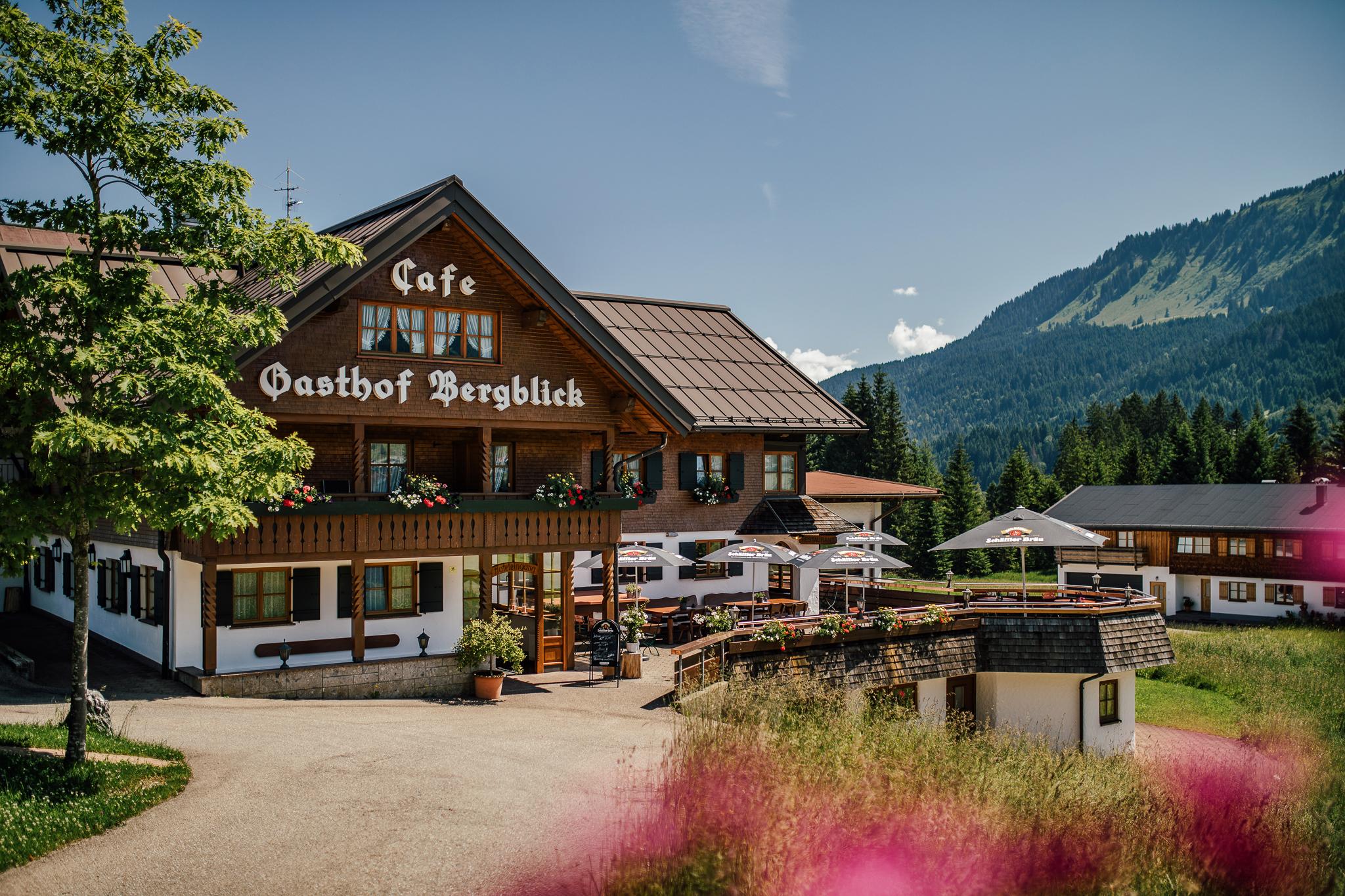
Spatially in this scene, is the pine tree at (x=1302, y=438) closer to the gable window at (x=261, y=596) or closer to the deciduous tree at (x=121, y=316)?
the gable window at (x=261, y=596)

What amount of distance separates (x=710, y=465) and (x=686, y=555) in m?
2.89

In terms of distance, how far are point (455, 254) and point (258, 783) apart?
41.9ft

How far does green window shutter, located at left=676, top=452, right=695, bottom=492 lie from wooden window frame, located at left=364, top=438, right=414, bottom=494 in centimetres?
1113

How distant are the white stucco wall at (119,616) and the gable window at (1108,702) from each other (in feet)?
69.5

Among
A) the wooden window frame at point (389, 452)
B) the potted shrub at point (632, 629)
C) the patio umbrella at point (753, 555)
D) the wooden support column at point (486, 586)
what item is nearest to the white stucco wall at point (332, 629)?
the wooden support column at point (486, 586)

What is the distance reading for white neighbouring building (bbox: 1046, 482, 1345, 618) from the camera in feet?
180

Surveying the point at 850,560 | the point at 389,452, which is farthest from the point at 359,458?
the point at 850,560

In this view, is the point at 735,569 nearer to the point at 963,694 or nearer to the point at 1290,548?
the point at 963,694

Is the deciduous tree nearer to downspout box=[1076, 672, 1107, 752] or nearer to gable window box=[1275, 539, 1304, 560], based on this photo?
downspout box=[1076, 672, 1107, 752]

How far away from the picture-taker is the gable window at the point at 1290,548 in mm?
55406

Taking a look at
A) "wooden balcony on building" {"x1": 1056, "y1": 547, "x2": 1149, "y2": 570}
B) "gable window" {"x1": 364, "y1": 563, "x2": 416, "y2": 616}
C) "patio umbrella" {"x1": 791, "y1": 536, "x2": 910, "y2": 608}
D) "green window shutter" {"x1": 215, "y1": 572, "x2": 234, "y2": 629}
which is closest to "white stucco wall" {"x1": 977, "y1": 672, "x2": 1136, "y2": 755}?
"patio umbrella" {"x1": 791, "y1": 536, "x2": 910, "y2": 608}

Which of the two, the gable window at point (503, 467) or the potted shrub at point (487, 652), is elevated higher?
the gable window at point (503, 467)

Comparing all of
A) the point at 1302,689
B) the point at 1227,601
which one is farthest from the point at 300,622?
the point at 1227,601

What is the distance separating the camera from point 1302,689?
31.8 meters
